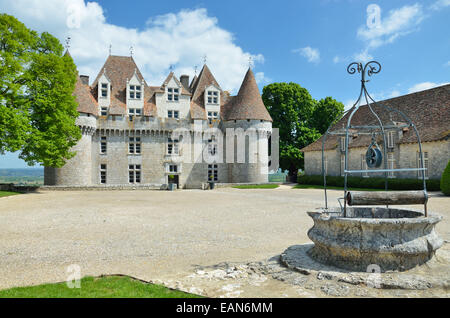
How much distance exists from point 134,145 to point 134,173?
2995 mm

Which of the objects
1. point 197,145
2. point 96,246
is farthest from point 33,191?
point 96,246

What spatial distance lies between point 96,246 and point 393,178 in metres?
25.1

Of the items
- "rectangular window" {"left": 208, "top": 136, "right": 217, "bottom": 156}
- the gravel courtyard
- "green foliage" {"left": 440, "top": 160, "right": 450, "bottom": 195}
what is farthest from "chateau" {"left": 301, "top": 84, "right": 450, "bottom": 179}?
the gravel courtyard

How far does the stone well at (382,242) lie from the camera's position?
5.00 m

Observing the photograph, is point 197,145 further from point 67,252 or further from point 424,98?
point 67,252

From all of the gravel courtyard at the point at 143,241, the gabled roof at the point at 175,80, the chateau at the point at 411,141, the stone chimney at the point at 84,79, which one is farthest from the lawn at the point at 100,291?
the stone chimney at the point at 84,79

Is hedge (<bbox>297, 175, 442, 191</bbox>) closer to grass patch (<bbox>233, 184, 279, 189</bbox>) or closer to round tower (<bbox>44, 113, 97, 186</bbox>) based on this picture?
grass patch (<bbox>233, 184, 279, 189</bbox>)

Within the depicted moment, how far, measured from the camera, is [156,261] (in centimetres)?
659

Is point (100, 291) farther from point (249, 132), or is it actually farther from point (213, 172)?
point (213, 172)

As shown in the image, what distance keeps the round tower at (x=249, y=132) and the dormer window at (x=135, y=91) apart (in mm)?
9910

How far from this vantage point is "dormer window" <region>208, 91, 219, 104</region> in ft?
117

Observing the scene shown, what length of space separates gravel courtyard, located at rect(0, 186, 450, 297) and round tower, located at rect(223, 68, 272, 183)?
19910 millimetres

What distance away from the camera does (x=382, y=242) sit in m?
5.02

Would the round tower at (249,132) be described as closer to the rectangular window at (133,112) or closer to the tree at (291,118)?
the tree at (291,118)
